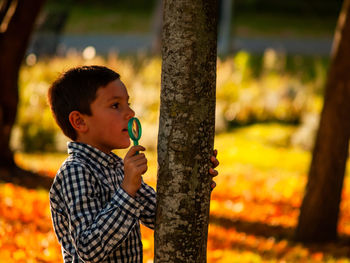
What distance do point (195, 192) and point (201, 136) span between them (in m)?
0.22

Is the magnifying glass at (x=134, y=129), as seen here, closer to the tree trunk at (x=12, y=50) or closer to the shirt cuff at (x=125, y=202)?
the shirt cuff at (x=125, y=202)

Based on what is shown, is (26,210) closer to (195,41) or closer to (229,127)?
(195,41)

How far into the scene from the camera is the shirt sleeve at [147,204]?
8.16 feet

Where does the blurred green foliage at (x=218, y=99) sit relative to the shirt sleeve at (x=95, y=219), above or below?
above

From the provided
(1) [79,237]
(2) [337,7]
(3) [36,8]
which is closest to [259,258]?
(1) [79,237]

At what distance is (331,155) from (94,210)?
316 cm

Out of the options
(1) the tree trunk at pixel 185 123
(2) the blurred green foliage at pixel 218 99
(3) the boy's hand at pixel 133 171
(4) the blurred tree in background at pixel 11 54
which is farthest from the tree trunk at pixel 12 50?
(3) the boy's hand at pixel 133 171

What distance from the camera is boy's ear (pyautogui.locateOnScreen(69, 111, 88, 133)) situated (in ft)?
7.61

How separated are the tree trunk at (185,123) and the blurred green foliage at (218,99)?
652 centimetres

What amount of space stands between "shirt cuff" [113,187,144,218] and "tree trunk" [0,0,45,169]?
4769 millimetres

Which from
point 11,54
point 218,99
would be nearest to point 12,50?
point 11,54

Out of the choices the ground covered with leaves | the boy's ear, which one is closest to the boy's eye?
the boy's ear

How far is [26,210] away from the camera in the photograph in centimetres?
531

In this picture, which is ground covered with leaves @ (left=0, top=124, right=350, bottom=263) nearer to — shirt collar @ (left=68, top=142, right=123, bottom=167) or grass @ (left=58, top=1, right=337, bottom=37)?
shirt collar @ (left=68, top=142, right=123, bottom=167)
